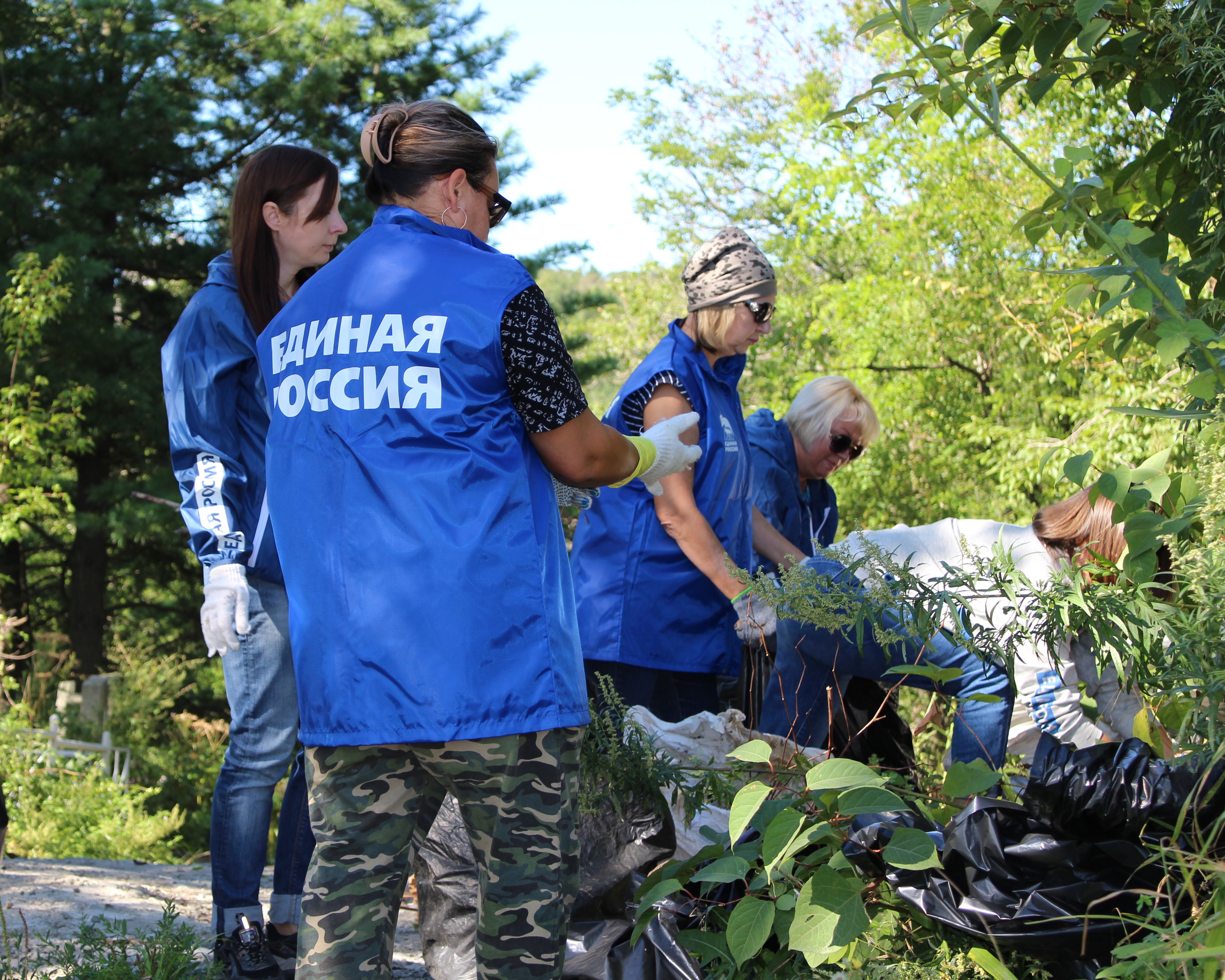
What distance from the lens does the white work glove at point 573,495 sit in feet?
6.76

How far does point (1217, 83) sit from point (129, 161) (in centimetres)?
1194

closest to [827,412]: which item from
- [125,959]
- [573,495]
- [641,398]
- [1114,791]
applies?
[641,398]

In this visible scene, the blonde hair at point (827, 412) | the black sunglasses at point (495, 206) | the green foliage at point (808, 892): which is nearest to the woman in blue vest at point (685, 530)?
the blonde hair at point (827, 412)

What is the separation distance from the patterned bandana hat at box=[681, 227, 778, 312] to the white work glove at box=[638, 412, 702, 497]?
87 cm

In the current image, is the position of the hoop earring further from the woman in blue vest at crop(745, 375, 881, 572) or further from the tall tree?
the tall tree

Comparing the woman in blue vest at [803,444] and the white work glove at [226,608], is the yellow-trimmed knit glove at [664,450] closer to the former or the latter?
the white work glove at [226,608]

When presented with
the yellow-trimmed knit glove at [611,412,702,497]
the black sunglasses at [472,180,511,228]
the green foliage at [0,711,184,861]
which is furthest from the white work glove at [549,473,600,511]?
the green foliage at [0,711,184,861]

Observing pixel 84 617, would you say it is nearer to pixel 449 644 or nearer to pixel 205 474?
pixel 205 474

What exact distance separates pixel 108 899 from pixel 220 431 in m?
1.85

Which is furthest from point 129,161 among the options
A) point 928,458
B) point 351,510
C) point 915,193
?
point 351,510

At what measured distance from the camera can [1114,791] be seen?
173cm

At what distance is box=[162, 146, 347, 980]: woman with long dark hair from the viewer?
2.40m

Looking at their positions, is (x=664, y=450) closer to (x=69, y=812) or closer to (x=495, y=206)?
(x=495, y=206)

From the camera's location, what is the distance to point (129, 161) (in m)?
11.6
